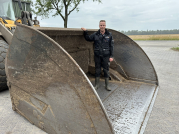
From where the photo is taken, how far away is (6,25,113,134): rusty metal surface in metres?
1.64

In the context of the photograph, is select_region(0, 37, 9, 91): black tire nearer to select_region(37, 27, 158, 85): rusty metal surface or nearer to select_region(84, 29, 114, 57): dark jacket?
select_region(37, 27, 158, 85): rusty metal surface

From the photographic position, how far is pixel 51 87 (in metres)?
1.87

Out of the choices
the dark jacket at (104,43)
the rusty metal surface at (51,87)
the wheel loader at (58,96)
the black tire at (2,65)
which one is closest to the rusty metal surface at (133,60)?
the dark jacket at (104,43)

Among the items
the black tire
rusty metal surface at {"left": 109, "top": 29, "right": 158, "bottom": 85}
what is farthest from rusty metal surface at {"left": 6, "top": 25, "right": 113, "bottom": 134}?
rusty metal surface at {"left": 109, "top": 29, "right": 158, "bottom": 85}

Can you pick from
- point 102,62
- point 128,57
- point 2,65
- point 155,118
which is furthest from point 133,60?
point 2,65

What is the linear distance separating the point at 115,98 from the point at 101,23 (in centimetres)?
154

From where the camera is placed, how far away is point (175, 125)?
2.32 metres

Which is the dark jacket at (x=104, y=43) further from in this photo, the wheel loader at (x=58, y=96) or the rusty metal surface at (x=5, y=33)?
the rusty metal surface at (x=5, y=33)

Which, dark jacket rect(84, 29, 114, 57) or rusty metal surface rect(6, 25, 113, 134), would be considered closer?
rusty metal surface rect(6, 25, 113, 134)

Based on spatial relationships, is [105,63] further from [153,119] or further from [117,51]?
[153,119]

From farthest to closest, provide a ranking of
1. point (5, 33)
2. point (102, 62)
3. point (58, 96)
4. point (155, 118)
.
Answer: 1. point (5, 33)
2. point (102, 62)
3. point (155, 118)
4. point (58, 96)

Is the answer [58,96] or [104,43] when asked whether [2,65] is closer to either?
[58,96]

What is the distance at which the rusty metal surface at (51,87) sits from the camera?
5.39ft

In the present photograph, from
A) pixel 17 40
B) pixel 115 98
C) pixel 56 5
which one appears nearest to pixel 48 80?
pixel 17 40
